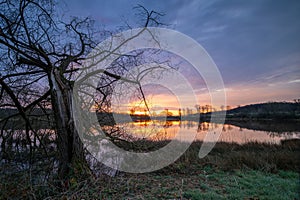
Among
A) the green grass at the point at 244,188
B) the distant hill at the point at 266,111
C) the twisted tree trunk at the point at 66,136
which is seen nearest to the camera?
the green grass at the point at 244,188

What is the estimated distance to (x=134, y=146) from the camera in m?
6.25

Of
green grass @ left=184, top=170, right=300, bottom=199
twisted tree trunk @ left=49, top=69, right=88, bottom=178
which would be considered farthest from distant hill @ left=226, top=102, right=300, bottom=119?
twisted tree trunk @ left=49, top=69, right=88, bottom=178

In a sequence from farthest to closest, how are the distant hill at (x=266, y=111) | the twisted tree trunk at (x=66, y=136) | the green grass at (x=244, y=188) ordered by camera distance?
the distant hill at (x=266, y=111)
the twisted tree trunk at (x=66, y=136)
the green grass at (x=244, y=188)

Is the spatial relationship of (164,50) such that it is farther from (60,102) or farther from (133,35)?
(60,102)

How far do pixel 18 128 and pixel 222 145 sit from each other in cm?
1023

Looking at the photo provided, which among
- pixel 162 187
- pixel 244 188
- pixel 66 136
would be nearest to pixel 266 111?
pixel 244 188

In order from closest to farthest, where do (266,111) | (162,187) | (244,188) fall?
(244,188)
(162,187)
(266,111)

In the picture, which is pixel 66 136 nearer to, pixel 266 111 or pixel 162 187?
pixel 162 187

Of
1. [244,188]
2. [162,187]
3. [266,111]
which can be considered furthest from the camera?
[266,111]

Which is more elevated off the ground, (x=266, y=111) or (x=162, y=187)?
(x=266, y=111)

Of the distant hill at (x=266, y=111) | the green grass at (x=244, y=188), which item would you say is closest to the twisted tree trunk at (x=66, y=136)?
the green grass at (x=244, y=188)

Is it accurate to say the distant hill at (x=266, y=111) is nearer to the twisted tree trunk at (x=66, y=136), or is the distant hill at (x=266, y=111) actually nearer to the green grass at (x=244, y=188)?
the green grass at (x=244, y=188)

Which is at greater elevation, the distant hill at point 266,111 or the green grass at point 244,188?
the distant hill at point 266,111

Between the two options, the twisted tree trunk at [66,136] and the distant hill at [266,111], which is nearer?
the twisted tree trunk at [66,136]
